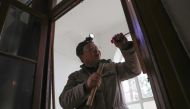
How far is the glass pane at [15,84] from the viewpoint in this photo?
1081mm

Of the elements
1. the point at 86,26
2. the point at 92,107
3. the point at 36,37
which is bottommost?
Answer: the point at 92,107

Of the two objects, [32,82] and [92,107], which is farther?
[32,82]

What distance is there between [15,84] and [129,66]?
77 cm

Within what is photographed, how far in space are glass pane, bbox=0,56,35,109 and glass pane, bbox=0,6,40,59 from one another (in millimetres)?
90

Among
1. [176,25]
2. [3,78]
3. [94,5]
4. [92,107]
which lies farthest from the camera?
[94,5]

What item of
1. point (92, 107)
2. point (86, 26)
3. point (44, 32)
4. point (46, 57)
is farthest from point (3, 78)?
point (86, 26)

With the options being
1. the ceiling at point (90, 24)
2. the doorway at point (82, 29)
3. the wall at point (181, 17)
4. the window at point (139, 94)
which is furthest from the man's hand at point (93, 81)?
the window at point (139, 94)

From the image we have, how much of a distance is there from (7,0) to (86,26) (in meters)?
2.02

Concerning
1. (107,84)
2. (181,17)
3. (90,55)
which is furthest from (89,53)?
(181,17)

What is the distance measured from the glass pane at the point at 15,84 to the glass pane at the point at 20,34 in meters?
0.09

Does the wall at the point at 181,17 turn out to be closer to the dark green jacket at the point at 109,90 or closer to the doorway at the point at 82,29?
the dark green jacket at the point at 109,90

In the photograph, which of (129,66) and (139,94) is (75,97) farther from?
(139,94)

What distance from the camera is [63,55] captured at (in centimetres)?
305

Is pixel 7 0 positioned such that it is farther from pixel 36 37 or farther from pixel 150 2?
pixel 150 2
